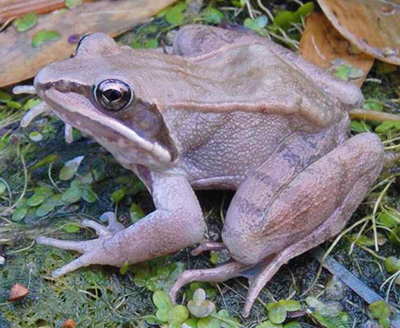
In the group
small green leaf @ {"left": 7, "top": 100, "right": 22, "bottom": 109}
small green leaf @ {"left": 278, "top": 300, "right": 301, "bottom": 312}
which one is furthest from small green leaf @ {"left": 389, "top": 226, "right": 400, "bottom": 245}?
small green leaf @ {"left": 7, "top": 100, "right": 22, "bottom": 109}

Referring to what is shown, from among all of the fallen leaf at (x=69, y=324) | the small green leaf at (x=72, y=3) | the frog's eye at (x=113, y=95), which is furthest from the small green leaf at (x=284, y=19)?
the fallen leaf at (x=69, y=324)

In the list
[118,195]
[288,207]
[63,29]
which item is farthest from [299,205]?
[63,29]

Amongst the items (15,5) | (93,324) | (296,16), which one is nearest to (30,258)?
(93,324)

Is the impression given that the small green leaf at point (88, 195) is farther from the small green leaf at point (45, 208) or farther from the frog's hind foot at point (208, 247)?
the frog's hind foot at point (208, 247)

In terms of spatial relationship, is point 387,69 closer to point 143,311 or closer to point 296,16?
point 296,16

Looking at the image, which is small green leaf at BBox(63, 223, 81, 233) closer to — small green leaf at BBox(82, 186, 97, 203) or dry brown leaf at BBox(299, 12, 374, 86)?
small green leaf at BBox(82, 186, 97, 203)

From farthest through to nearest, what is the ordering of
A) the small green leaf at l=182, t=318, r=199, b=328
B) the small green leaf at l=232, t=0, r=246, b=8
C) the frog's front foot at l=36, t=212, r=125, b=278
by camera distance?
the small green leaf at l=232, t=0, r=246, b=8 → the frog's front foot at l=36, t=212, r=125, b=278 → the small green leaf at l=182, t=318, r=199, b=328

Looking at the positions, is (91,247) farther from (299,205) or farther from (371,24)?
(371,24)
